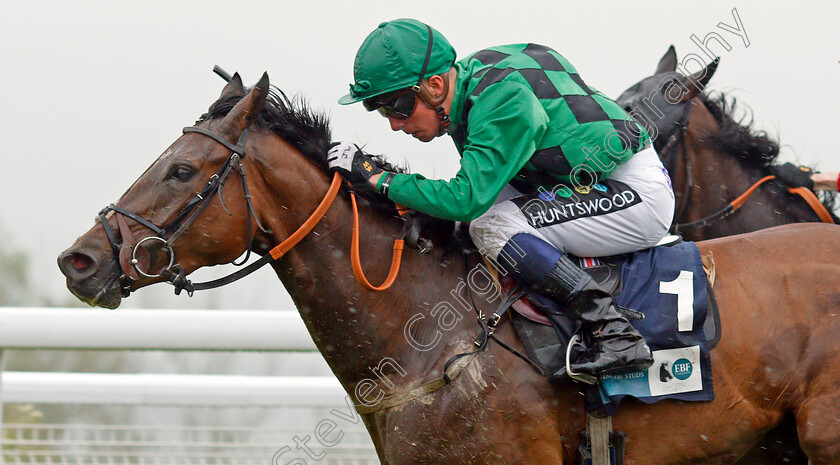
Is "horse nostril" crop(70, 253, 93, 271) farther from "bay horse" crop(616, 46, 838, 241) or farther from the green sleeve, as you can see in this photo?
"bay horse" crop(616, 46, 838, 241)

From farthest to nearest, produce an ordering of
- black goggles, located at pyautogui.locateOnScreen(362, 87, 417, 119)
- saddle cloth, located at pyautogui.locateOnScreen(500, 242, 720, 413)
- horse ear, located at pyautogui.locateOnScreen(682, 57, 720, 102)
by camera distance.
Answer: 1. horse ear, located at pyautogui.locateOnScreen(682, 57, 720, 102)
2. black goggles, located at pyautogui.locateOnScreen(362, 87, 417, 119)
3. saddle cloth, located at pyautogui.locateOnScreen(500, 242, 720, 413)

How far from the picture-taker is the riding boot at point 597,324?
2.40 m

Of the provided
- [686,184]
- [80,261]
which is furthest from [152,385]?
[686,184]

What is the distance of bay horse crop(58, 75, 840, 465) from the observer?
8.09 feet

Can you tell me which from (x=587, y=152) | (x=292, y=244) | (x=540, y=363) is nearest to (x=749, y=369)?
(x=540, y=363)

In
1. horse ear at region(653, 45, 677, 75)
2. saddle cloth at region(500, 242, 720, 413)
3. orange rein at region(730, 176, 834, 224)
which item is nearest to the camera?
saddle cloth at region(500, 242, 720, 413)

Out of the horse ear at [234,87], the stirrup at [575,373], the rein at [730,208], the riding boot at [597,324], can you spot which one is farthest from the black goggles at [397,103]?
the rein at [730,208]

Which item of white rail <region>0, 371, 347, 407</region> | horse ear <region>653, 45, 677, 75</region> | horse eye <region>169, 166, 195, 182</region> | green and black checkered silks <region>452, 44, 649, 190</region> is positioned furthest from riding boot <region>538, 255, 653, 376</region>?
horse ear <region>653, 45, 677, 75</region>

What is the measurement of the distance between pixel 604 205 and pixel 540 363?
534 mm

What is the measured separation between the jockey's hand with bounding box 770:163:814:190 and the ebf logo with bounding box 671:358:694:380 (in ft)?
5.69

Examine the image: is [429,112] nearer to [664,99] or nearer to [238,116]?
[238,116]

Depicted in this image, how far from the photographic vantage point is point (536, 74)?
2.60 metres

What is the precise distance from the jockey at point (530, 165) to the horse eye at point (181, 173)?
44 centimetres

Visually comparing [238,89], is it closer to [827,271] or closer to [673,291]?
[673,291]
